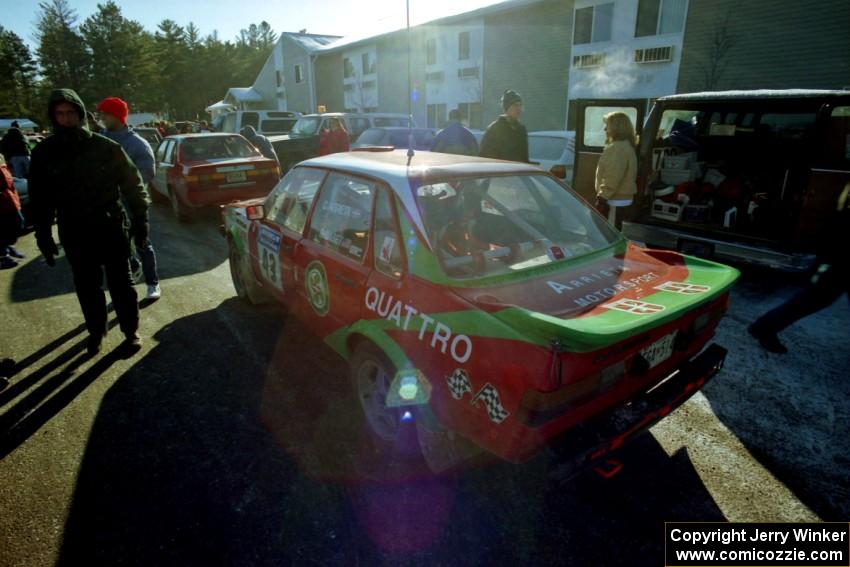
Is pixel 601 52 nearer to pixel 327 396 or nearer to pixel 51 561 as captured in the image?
pixel 327 396

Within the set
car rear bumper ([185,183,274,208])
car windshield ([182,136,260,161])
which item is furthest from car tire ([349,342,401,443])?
car windshield ([182,136,260,161])

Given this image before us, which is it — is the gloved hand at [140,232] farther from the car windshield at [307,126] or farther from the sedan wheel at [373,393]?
the car windshield at [307,126]

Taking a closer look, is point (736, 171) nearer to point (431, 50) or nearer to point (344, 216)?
point (344, 216)

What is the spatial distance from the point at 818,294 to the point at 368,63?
30.5m

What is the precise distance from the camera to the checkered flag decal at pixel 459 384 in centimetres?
205

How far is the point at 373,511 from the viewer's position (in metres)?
2.36

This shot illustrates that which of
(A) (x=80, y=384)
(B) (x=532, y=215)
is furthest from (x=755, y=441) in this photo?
(A) (x=80, y=384)

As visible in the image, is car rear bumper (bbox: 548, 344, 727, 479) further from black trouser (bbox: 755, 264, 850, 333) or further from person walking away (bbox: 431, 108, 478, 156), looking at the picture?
person walking away (bbox: 431, 108, 478, 156)

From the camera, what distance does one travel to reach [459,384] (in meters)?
2.09

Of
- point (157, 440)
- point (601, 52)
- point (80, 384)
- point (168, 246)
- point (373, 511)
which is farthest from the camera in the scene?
point (601, 52)

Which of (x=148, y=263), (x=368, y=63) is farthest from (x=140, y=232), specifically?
(x=368, y=63)

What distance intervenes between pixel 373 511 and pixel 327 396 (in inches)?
45.3

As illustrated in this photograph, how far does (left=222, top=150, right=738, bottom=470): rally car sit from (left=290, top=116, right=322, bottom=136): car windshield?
1108cm

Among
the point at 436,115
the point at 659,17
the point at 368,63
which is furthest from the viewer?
the point at 368,63
